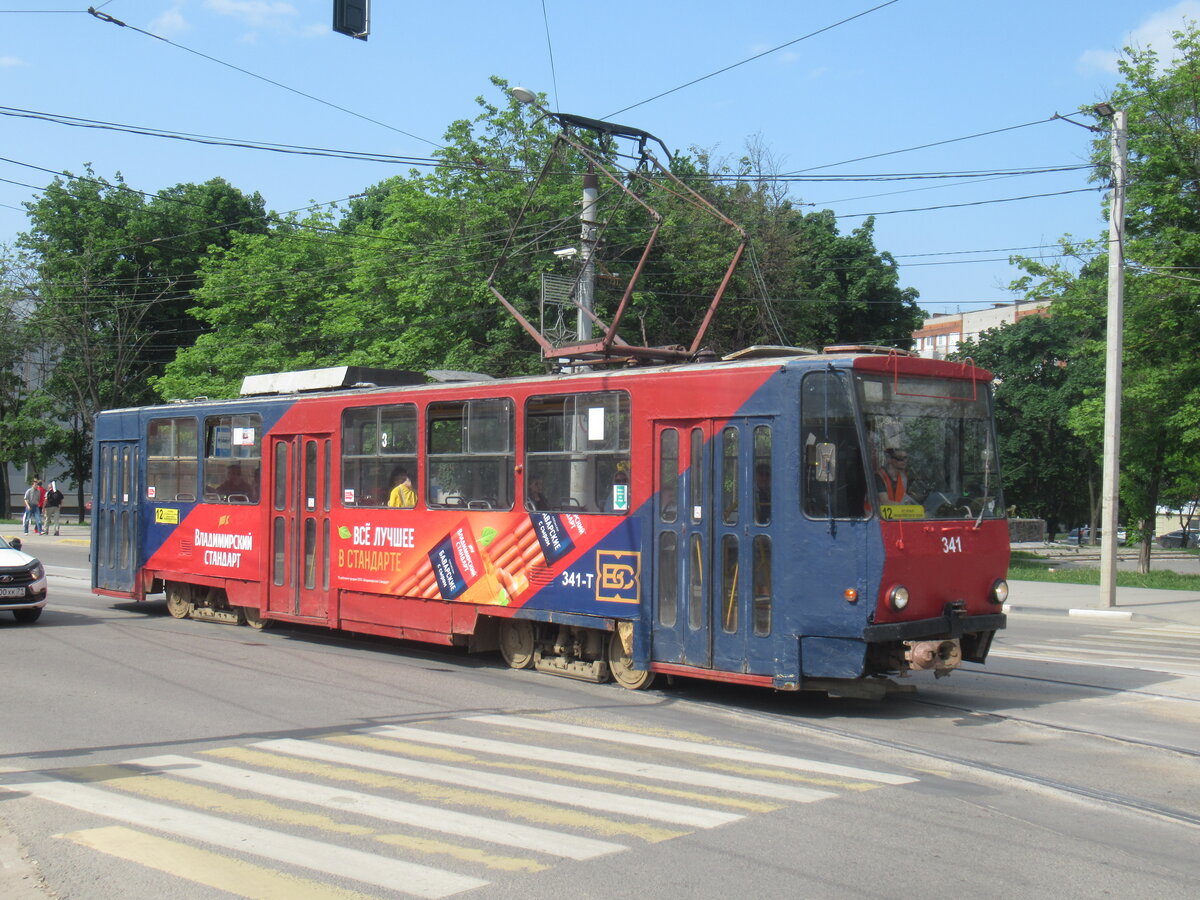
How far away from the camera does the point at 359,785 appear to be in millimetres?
7281

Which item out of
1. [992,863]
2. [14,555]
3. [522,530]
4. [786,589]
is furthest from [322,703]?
[14,555]

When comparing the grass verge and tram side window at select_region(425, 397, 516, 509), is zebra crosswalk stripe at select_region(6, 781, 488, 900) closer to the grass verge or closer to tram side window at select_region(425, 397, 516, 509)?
tram side window at select_region(425, 397, 516, 509)

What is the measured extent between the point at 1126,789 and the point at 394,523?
853 cm

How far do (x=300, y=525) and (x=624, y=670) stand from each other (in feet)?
18.2

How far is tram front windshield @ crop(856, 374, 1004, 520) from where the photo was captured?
9.60 metres

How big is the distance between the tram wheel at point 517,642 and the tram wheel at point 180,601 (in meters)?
6.79

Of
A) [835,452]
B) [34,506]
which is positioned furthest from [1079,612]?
[34,506]

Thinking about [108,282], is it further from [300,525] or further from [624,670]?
[624,670]

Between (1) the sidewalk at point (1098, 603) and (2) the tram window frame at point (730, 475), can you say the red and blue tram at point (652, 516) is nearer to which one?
(2) the tram window frame at point (730, 475)

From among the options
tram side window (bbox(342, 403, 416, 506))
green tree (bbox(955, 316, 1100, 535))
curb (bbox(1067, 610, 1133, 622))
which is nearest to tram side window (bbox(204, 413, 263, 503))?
tram side window (bbox(342, 403, 416, 506))

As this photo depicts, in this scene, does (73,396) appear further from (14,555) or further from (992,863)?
(992,863)

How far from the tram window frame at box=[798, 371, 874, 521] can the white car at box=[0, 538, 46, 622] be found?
1169cm

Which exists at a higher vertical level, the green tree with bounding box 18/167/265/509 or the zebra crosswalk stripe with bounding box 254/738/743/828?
the green tree with bounding box 18/167/265/509

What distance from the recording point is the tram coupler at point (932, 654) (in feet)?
31.1
